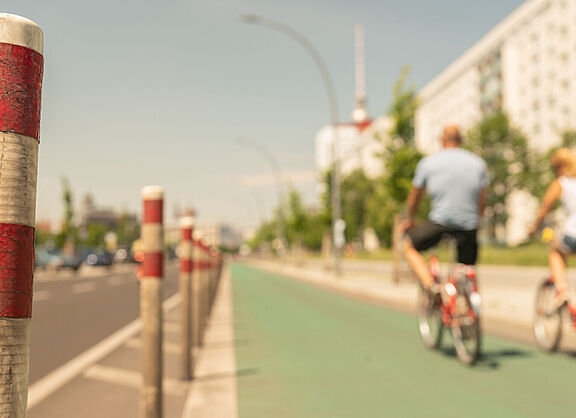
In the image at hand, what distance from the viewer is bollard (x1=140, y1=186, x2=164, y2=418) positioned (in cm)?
314

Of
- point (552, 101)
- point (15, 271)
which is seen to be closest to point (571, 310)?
point (15, 271)

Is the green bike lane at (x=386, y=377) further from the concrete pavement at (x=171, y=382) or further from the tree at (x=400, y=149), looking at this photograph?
the tree at (x=400, y=149)

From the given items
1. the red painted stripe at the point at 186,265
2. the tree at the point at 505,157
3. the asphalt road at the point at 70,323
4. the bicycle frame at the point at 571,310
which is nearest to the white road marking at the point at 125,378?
the asphalt road at the point at 70,323

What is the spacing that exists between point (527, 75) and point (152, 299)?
65.2 m

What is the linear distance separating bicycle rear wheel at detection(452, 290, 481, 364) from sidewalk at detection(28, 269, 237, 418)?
6.44 feet

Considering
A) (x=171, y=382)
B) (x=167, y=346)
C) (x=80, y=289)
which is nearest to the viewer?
(x=171, y=382)

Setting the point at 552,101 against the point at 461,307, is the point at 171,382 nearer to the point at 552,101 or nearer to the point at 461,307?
the point at 461,307

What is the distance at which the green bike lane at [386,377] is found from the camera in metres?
4.18

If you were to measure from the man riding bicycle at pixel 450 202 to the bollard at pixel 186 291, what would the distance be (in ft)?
6.68

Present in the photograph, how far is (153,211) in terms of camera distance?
3.31 m

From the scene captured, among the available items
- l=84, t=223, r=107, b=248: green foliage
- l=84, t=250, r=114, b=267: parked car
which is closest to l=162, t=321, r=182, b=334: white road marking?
l=84, t=250, r=114, b=267: parked car

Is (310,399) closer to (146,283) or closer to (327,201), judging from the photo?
(146,283)

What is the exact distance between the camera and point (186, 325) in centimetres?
526

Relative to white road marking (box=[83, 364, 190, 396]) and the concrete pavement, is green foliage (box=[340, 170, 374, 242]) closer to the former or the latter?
the concrete pavement
